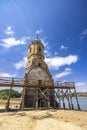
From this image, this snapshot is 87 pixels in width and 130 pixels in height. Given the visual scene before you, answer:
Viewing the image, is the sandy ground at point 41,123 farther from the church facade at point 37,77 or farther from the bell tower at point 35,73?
the bell tower at point 35,73

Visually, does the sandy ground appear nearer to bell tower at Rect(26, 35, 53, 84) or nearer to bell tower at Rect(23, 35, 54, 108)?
bell tower at Rect(23, 35, 54, 108)

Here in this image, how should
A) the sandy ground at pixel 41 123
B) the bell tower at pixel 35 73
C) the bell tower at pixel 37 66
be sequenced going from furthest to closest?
1. the bell tower at pixel 37 66
2. the bell tower at pixel 35 73
3. the sandy ground at pixel 41 123

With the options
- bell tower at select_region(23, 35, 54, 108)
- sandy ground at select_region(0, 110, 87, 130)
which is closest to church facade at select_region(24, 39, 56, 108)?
bell tower at select_region(23, 35, 54, 108)

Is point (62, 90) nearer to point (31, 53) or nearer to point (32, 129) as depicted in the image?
point (31, 53)

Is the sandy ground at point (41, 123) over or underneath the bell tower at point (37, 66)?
underneath

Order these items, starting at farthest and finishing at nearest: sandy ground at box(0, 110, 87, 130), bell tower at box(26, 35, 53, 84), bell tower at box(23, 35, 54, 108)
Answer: bell tower at box(26, 35, 53, 84) → bell tower at box(23, 35, 54, 108) → sandy ground at box(0, 110, 87, 130)

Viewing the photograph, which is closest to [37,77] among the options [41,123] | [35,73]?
[35,73]

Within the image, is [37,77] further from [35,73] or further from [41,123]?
[41,123]

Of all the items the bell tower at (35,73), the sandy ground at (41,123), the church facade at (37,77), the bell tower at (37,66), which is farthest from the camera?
the bell tower at (37,66)

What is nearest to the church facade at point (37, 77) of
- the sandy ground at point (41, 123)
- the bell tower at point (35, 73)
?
the bell tower at point (35, 73)

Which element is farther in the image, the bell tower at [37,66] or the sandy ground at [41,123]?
the bell tower at [37,66]

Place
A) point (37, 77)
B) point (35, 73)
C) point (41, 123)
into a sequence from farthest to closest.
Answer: point (35, 73) < point (37, 77) < point (41, 123)

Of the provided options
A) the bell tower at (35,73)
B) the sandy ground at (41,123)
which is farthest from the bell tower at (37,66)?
the sandy ground at (41,123)

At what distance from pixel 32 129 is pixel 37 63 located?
21.0 metres
